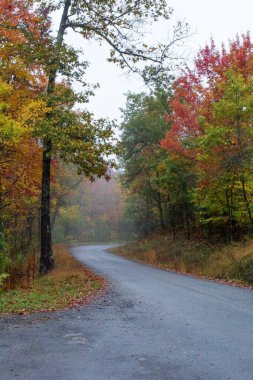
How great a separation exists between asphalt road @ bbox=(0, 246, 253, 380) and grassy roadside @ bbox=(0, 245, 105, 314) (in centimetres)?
74

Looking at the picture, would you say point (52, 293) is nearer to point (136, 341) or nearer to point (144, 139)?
point (136, 341)

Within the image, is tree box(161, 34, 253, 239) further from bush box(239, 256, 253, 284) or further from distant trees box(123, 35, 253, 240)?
bush box(239, 256, 253, 284)

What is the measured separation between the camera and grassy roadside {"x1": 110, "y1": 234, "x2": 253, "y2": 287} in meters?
14.3

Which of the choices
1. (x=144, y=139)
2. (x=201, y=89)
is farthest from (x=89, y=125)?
(x=144, y=139)

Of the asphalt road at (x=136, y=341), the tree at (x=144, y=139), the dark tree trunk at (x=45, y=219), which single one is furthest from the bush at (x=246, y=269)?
the tree at (x=144, y=139)

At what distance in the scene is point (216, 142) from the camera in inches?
672

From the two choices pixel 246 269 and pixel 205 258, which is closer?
pixel 246 269

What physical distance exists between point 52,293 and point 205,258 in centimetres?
945

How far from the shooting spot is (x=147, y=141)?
30.0m

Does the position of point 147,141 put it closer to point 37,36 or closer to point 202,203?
point 202,203

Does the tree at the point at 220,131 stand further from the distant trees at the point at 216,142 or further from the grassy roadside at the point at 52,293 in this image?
the grassy roadside at the point at 52,293

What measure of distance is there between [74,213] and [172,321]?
143 ft

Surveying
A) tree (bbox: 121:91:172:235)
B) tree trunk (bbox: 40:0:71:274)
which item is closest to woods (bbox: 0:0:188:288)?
tree trunk (bbox: 40:0:71:274)

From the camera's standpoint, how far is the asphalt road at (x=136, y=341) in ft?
15.8
